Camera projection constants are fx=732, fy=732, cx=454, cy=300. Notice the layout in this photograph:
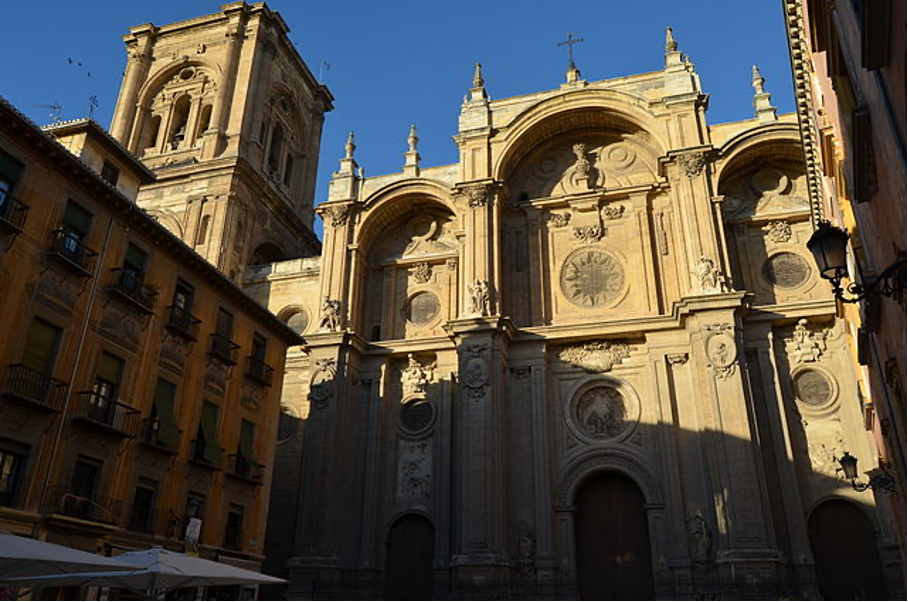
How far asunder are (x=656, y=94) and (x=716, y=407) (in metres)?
12.6

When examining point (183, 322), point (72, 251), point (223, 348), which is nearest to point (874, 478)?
point (223, 348)

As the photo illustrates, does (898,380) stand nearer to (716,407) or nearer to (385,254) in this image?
(716,407)

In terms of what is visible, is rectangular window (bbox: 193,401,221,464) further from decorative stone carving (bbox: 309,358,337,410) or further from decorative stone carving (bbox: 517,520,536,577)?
decorative stone carving (bbox: 517,520,536,577)

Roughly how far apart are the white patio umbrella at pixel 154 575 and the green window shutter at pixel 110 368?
5.79 m

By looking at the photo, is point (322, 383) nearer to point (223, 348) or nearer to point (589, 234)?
point (223, 348)

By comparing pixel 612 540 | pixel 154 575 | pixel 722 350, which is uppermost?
pixel 722 350

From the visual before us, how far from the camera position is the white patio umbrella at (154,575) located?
10867 millimetres

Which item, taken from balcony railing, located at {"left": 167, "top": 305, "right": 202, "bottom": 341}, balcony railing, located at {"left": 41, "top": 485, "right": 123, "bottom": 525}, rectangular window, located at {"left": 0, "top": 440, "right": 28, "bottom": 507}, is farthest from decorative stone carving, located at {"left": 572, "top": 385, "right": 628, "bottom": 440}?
rectangular window, located at {"left": 0, "top": 440, "right": 28, "bottom": 507}

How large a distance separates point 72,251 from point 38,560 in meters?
8.59

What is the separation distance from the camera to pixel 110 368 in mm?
17047

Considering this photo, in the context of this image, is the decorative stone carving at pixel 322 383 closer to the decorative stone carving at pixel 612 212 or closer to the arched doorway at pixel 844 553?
the decorative stone carving at pixel 612 212

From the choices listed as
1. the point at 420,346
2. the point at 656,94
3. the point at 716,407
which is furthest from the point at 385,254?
the point at 716,407

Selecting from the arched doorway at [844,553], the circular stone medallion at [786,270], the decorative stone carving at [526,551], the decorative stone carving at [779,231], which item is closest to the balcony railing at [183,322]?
the decorative stone carving at [526,551]

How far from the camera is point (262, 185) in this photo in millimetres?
38156
